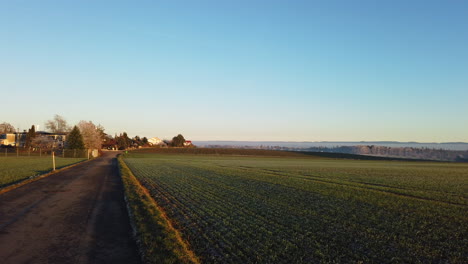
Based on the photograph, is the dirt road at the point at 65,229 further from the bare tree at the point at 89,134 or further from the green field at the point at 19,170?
the bare tree at the point at 89,134

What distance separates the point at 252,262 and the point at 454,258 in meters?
4.79

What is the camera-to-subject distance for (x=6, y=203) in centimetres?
1373

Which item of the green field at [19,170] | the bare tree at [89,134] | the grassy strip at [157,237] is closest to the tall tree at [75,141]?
the bare tree at [89,134]

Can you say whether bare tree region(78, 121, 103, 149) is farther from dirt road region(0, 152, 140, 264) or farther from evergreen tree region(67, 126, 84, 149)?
dirt road region(0, 152, 140, 264)

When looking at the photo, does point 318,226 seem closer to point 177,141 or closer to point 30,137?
point 30,137

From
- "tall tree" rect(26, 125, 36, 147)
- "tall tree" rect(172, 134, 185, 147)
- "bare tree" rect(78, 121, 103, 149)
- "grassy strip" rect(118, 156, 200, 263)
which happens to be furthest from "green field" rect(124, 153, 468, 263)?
"tall tree" rect(172, 134, 185, 147)

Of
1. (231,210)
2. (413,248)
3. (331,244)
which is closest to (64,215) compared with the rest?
(231,210)

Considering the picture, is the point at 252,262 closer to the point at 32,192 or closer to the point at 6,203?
the point at 6,203

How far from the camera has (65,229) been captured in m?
9.59

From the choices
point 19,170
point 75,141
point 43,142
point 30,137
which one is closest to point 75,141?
point 75,141

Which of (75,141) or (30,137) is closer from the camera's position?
(75,141)

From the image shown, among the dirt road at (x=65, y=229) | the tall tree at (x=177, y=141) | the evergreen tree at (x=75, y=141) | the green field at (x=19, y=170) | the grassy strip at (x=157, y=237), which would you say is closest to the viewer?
the grassy strip at (x=157, y=237)

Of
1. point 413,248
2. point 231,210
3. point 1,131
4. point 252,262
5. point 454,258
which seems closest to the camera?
point 252,262

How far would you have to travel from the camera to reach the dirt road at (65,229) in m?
7.29
